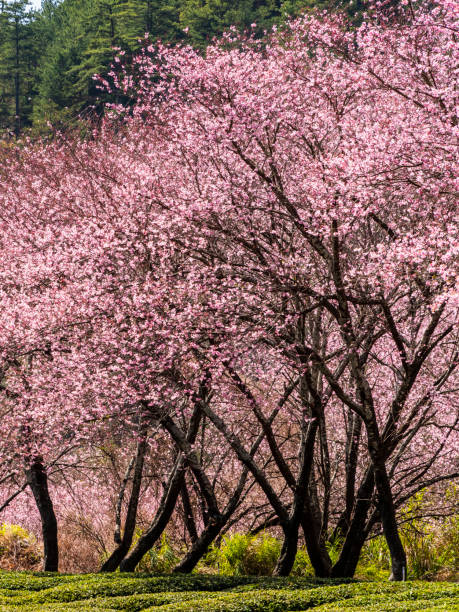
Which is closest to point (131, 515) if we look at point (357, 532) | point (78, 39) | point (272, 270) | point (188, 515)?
point (188, 515)

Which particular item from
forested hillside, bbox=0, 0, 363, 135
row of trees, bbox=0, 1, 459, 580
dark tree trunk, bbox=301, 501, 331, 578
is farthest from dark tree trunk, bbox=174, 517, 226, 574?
forested hillside, bbox=0, 0, 363, 135

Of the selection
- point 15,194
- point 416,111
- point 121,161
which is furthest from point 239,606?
point 15,194

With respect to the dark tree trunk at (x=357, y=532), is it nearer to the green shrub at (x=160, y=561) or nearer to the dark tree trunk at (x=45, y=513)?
the green shrub at (x=160, y=561)

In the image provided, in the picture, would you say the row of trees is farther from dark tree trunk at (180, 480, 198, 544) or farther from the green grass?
dark tree trunk at (180, 480, 198, 544)

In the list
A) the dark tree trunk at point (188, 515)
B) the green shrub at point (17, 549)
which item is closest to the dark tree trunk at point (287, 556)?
the dark tree trunk at point (188, 515)

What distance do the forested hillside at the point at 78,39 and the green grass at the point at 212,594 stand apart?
2767 centimetres

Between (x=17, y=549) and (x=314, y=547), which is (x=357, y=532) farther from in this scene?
(x=17, y=549)

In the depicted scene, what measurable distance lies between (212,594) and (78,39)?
45.3 meters

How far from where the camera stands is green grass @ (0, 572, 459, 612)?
23.9 ft

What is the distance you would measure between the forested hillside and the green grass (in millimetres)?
27668

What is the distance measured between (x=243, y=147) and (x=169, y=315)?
2.81 meters

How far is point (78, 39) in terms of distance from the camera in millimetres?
46656

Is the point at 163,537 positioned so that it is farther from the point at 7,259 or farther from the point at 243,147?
the point at 243,147

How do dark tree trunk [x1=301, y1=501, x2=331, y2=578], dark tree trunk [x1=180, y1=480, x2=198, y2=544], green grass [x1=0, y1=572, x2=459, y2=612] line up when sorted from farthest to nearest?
1. dark tree trunk [x1=180, y1=480, x2=198, y2=544]
2. dark tree trunk [x1=301, y1=501, x2=331, y2=578]
3. green grass [x1=0, y1=572, x2=459, y2=612]
